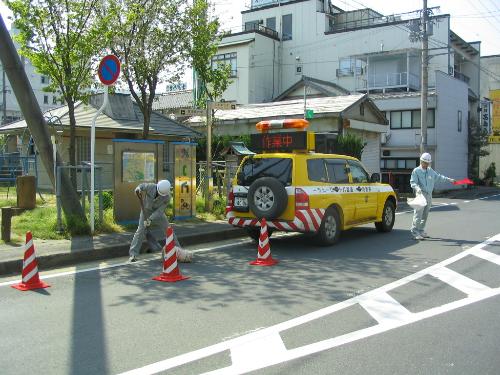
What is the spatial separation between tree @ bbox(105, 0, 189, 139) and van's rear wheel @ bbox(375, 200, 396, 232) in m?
6.69

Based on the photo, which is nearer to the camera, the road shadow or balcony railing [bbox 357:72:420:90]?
the road shadow

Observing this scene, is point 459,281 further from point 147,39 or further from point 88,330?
point 147,39

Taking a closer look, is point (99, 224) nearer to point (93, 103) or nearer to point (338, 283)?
point (338, 283)

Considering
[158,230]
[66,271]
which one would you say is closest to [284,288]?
[66,271]

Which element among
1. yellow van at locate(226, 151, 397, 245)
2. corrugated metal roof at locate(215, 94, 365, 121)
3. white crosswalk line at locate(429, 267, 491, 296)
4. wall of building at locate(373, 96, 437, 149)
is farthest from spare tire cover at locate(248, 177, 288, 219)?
wall of building at locate(373, 96, 437, 149)

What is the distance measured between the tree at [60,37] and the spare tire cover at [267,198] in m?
4.55

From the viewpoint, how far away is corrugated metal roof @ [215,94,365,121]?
81.2 feet

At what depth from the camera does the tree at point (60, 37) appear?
34.5 feet

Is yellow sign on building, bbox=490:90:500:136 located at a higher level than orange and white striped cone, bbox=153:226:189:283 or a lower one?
higher

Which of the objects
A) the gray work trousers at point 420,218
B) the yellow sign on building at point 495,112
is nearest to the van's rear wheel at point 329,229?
the gray work trousers at point 420,218

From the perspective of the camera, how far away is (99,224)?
1074 centimetres

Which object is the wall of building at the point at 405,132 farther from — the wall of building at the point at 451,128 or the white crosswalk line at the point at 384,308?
the white crosswalk line at the point at 384,308

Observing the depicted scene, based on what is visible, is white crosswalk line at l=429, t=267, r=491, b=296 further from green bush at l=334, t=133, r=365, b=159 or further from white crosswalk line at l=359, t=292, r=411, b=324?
green bush at l=334, t=133, r=365, b=159

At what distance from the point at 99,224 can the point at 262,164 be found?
3.65 metres
